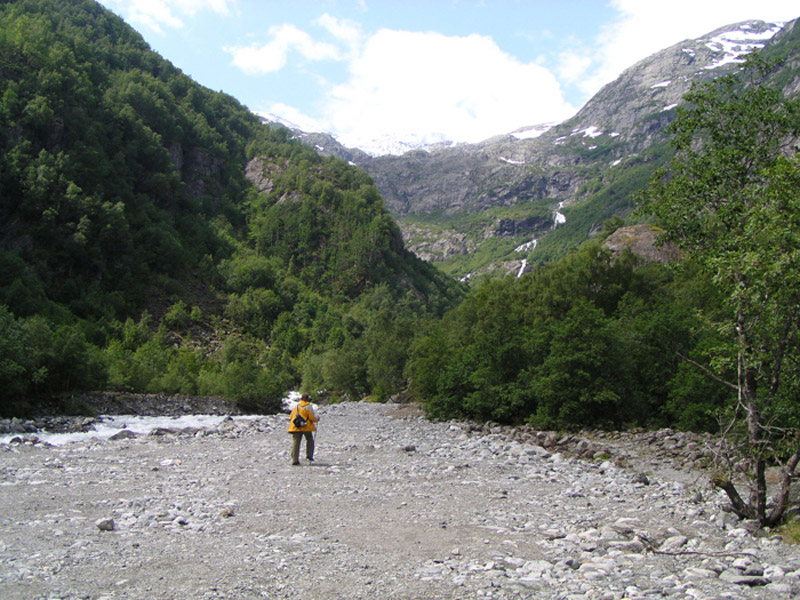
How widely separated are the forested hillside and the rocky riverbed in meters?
30.6

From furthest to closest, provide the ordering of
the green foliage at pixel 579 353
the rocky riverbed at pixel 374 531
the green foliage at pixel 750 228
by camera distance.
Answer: the green foliage at pixel 579 353 < the green foliage at pixel 750 228 < the rocky riverbed at pixel 374 531

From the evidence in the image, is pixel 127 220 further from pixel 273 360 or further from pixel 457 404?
pixel 457 404

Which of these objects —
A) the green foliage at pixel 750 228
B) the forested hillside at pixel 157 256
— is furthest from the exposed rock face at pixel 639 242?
the green foliage at pixel 750 228

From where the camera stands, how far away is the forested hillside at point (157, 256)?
7450 cm

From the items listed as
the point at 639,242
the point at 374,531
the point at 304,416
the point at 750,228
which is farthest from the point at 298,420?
the point at 639,242

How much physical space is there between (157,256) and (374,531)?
422 feet

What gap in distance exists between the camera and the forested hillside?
7450 centimetres

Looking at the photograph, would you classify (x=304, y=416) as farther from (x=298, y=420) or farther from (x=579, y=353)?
(x=579, y=353)

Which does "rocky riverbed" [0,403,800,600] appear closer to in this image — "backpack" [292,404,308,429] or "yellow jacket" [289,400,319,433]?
"yellow jacket" [289,400,319,433]

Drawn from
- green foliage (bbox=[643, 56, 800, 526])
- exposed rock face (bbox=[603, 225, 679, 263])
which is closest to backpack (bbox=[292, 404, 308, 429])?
green foliage (bbox=[643, 56, 800, 526])

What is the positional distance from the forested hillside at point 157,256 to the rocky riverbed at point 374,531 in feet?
100

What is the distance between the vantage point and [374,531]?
1240 cm

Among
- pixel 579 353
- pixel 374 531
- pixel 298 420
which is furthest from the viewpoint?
pixel 579 353

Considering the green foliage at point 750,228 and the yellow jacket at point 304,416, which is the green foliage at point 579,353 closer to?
the green foliage at point 750,228
